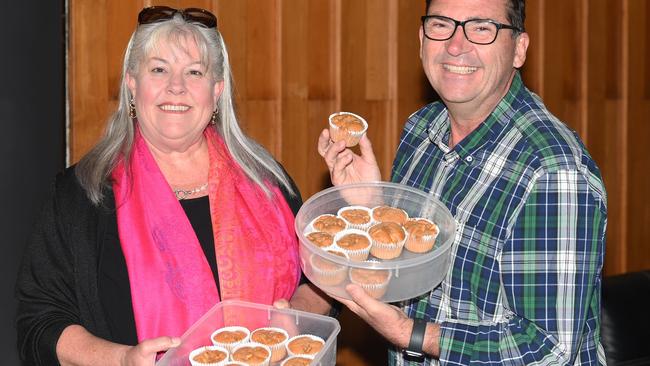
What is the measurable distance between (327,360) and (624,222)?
3.65 meters

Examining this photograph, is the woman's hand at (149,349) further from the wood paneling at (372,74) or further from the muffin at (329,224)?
the wood paneling at (372,74)

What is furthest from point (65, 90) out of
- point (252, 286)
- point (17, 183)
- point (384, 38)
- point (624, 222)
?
point (624, 222)

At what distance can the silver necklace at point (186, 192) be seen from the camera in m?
2.25

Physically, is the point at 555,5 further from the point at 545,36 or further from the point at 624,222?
the point at 624,222

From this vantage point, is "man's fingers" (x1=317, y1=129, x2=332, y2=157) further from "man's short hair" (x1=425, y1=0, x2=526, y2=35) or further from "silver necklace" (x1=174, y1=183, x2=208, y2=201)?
"man's short hair" (x1=425, y1=0, x2=526, y2=35)

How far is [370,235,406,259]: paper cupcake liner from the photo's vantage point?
191cm

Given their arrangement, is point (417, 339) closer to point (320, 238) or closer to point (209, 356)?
point (320, 238)

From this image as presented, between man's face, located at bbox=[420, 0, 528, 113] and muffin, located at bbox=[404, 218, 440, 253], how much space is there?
13.5 inches

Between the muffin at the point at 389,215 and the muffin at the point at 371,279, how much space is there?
0.26 meters

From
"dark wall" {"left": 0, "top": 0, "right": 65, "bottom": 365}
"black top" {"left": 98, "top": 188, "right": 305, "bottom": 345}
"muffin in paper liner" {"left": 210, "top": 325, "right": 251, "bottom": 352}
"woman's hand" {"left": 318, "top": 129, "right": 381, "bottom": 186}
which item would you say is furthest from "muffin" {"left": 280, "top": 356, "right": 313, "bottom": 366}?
"dark wall" {"left": 0, "top": 0, "right": 65, "bottom": 365}

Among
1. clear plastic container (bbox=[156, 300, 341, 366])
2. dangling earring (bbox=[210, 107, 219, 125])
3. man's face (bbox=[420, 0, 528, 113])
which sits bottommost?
clear plastic container (bbox=[156, 300, 341, 366])

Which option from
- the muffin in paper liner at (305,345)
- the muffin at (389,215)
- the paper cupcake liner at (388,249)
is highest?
the muffin at (389,215)

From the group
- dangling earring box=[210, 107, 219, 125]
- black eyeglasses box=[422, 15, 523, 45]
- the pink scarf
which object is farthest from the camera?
dangling earring box=[210, 107, 219, 125]

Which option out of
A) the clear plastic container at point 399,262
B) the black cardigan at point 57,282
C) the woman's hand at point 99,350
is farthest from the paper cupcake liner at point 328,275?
the black cardigan at point 57,282
